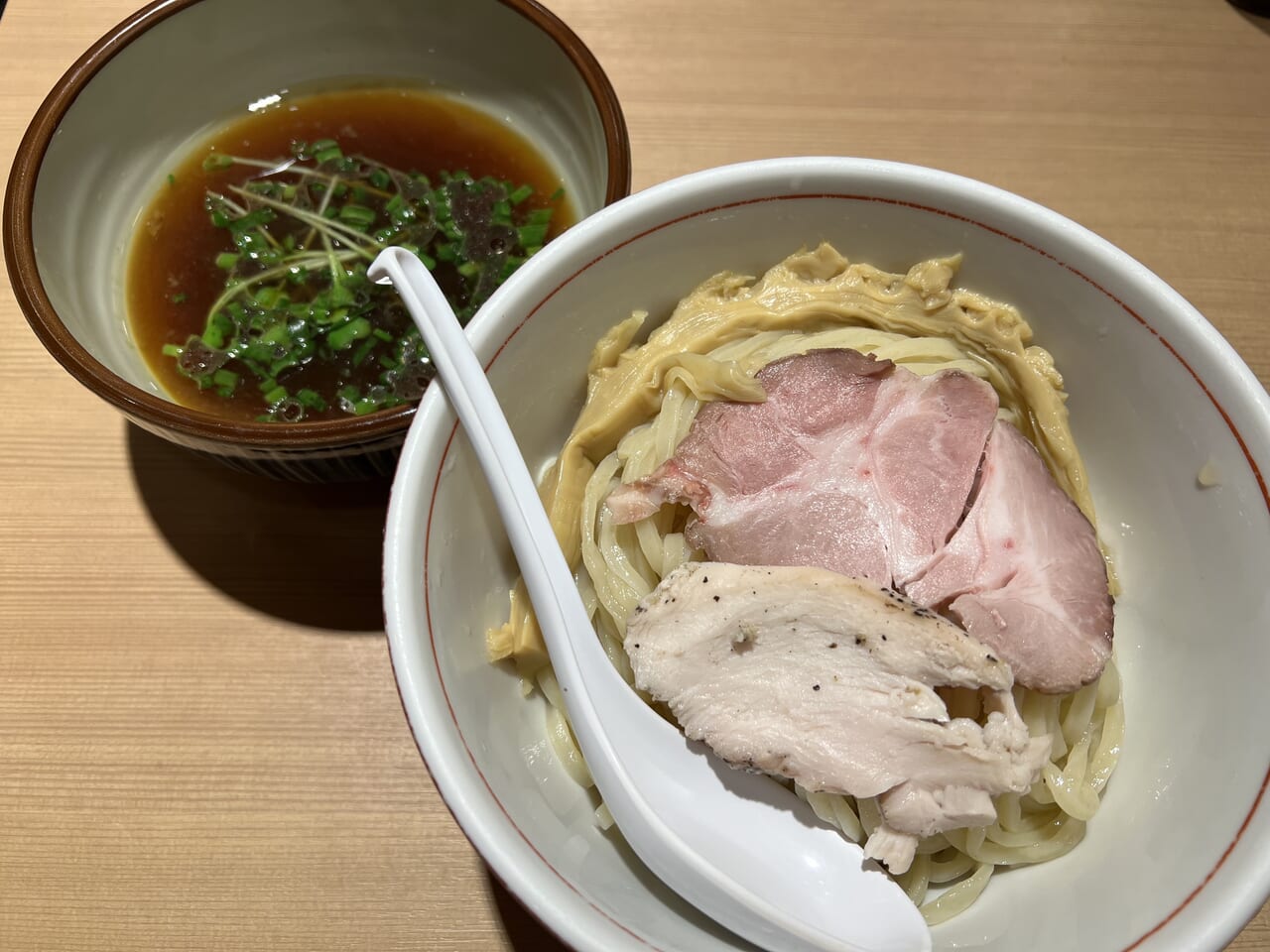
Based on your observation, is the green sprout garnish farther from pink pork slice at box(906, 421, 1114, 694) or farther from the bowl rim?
pink pork slice at box(906, 421, 1114, 694)

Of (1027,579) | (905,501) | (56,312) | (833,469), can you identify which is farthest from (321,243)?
(1027,579)

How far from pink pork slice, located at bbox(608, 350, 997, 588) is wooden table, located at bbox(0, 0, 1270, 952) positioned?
2.30 ft

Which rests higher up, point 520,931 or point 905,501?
point 905,501

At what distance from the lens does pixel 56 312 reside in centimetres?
141

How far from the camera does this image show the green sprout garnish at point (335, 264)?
5.62 ft

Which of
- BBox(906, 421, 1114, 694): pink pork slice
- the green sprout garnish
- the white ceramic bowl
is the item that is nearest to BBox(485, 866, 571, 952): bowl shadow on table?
the white ceramic bowl

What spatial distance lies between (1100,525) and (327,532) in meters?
1.36

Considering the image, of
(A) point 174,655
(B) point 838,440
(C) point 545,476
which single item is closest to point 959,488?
(B) point 838,440

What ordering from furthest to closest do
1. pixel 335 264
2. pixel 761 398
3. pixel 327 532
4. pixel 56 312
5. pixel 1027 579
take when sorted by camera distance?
pixel 335 264, pixel 327 532, pixel 56 312, pixel 761 398, pixel 1027 579

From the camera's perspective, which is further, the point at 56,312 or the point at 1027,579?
the point at 56,312

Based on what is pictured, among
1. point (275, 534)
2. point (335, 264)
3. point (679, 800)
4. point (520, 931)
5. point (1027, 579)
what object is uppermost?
point (1027, 579)

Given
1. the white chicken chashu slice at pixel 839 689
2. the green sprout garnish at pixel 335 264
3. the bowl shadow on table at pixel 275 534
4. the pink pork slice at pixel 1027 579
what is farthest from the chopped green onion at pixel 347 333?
the pink pork slice at pixel 1027 579

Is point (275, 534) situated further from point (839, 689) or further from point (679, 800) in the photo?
point (839, 689)

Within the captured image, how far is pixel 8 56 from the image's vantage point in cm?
211
